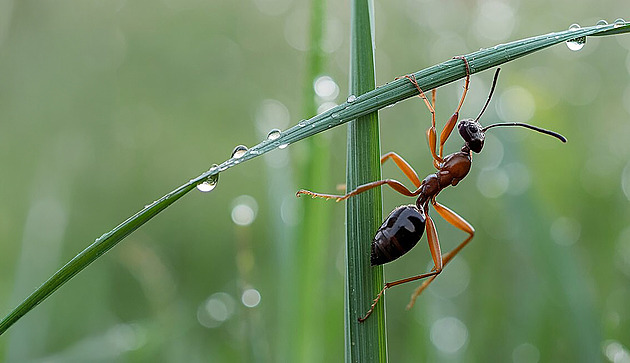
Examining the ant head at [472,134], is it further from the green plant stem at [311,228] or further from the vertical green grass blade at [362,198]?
the vertical green grass blade at [362,198]

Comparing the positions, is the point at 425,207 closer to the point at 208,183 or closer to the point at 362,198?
the point at 362,198

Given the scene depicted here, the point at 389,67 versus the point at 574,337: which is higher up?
the point at 389,67

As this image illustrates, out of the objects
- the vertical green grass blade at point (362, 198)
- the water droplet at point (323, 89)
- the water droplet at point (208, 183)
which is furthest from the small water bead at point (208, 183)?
the water droplet at point (323, 89)

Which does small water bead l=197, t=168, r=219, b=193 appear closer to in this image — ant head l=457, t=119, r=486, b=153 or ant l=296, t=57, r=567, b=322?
ant l=296, t=57, r=567, b=322

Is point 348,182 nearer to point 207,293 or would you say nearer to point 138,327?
point 138,327

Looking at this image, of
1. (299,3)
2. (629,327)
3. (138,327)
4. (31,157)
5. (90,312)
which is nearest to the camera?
(138,327)

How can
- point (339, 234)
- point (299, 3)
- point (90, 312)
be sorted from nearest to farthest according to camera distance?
point (90, 312), point (339, 234), point (299, 3)

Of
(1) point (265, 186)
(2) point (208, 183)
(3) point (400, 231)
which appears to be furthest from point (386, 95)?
(1) point (265, 186)

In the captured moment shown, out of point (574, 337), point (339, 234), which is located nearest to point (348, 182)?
point (574, 337)
